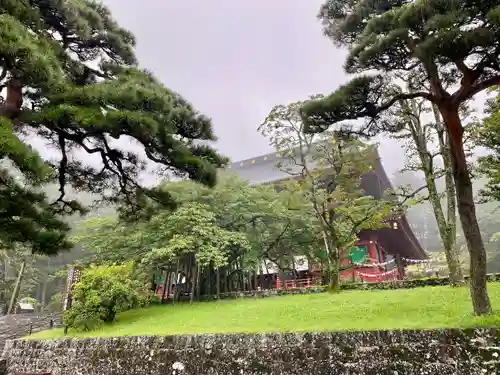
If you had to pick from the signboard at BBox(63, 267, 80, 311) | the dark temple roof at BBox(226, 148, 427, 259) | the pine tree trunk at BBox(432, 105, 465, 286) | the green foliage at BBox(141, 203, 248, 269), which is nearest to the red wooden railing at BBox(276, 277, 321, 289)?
the green foliage at BBox(141, 203, 248, 269)

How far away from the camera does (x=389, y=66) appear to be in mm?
5164

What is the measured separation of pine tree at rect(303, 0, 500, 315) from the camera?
13.9 ft

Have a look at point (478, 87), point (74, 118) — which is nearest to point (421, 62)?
point (478, 87)

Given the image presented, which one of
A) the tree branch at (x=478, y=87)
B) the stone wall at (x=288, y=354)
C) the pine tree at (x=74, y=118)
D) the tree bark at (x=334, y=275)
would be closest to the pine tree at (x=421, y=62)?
the tree branch at (x=478, y=87)

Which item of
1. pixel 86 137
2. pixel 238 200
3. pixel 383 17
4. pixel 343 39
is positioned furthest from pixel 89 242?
pixel 383 17

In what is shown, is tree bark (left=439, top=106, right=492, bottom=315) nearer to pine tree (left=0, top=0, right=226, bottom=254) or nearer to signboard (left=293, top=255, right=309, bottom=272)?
pine tree (left=0, top=0, right=226, bottom=254)

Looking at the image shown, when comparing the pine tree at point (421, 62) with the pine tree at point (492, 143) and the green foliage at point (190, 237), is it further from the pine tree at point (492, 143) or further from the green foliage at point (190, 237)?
the green foliage at point (190, 237)

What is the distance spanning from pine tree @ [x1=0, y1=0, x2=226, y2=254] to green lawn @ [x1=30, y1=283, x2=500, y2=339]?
10.3ft

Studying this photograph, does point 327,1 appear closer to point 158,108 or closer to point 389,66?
point 389,66

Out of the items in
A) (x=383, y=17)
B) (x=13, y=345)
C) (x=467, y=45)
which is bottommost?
(x=13, y=345)

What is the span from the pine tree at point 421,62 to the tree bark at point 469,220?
0.04ft

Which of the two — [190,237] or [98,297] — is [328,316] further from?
[98,297]

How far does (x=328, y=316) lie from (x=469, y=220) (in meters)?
3.07

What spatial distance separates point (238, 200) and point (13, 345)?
7763 millimetres
